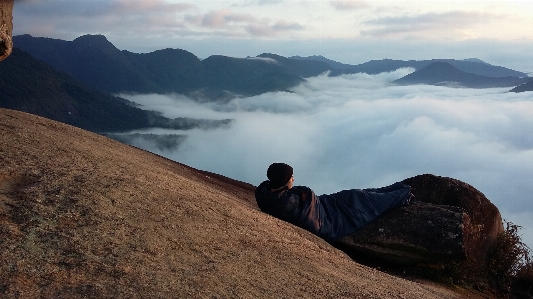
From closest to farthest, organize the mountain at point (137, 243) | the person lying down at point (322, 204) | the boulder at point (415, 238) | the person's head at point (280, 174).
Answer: the mountain at point (137, 243) → the person's head at point (280, 174) → the person lying down at point (322, 204) → the boulder at point (415, 238)

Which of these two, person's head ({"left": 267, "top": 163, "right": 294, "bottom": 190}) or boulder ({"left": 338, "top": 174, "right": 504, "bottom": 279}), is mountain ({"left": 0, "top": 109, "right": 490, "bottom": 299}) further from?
boulder ({"left": 338, "top": 174, "right": 504, "bottom": 279})

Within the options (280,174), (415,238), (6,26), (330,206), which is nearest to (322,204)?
(330,206)

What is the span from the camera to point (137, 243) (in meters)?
5.01

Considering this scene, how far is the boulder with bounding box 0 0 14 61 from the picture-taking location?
8.52 metres

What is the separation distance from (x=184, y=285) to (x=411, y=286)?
369cm

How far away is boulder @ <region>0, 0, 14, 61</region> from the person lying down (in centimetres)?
559

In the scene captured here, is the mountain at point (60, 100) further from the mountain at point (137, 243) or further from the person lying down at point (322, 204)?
the person lying down at point (322, 204)

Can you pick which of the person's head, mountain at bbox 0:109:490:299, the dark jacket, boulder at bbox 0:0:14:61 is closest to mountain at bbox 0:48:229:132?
boulder at bbox 0:0:14:61

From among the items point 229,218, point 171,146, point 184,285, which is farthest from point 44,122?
point 171,146

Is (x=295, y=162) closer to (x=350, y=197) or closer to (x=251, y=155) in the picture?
→ (x=251, y=155)

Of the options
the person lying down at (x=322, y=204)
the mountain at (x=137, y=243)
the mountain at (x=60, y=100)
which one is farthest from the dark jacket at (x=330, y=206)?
the mountain at (x=60, y=100)

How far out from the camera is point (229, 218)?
663cm

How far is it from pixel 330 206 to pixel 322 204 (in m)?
0.16

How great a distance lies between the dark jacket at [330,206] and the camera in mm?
7762
